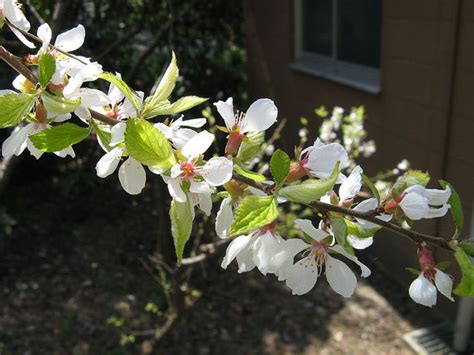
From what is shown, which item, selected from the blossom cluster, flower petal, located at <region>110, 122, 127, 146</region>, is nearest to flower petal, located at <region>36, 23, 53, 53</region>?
the blossom cluster

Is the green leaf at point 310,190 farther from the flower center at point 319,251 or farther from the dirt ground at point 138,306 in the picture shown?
the dirt ground at point 138,306

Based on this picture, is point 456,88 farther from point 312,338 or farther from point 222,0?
point 222,0

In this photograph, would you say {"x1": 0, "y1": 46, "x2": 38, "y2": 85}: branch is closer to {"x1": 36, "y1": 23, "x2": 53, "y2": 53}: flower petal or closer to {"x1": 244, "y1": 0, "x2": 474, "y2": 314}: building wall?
{"x1": 36, "y1": 23, "x2": 53, "y2": 53}: flower petal

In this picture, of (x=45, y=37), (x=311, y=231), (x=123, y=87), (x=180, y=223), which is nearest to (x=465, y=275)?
(x=311, y=231)

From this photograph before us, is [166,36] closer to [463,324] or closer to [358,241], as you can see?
[463,324]

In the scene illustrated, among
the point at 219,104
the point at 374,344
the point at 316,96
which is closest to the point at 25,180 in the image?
the point at 316,96

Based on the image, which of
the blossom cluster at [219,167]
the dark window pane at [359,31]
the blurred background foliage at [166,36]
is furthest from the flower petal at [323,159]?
the blurred background foliage at [166,36]
